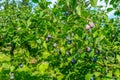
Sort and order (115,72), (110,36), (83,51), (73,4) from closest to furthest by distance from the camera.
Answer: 1. (73,4)
2. (115,72)
3. (83,51)
4. (110,36)

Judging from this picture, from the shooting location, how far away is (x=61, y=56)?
4.21 meters

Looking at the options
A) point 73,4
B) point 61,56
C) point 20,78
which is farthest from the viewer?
point 20,78

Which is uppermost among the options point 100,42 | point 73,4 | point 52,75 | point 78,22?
point 73,4

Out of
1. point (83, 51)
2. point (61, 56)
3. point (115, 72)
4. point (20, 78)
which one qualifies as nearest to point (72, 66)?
point (61, 56)

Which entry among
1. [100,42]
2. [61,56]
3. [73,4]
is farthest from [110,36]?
[73,4]

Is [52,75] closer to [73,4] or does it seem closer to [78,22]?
[78,22]

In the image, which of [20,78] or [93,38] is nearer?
[93,38]

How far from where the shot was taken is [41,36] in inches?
175

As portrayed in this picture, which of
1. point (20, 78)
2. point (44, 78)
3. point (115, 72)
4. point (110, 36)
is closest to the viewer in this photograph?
point (115, 72)

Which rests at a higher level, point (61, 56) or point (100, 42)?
Answer: point (100, 42)

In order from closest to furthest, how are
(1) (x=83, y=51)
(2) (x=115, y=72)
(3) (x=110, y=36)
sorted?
(2) (x=115, y=72) → (1) (x=83, y=51) → (3) (x=110, y=36)

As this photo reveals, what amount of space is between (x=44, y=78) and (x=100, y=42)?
1888 mm

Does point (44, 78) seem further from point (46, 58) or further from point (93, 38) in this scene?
point (93, 38)

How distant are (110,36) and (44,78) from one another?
133 centimetres
